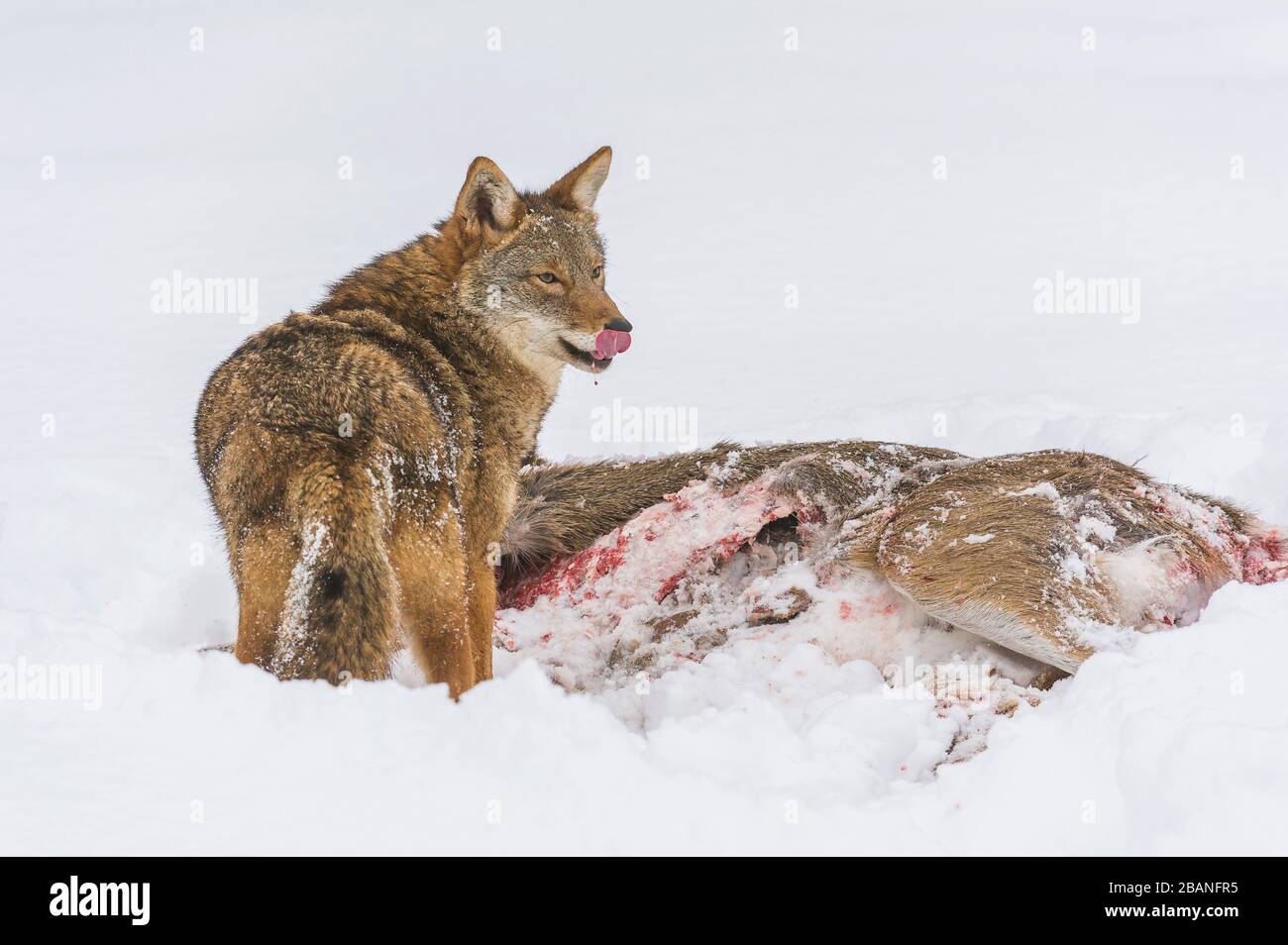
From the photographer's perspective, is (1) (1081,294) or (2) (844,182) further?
(2) (844,182)

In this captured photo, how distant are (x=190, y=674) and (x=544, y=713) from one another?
1212 mm

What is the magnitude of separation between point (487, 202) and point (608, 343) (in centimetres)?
77

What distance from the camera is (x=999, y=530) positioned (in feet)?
16.9

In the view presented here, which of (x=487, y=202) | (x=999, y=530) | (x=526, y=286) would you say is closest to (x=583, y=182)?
(x=487, y=202)

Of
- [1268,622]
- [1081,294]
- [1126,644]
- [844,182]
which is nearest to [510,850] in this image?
[1126,644]

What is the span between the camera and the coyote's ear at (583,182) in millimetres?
5598

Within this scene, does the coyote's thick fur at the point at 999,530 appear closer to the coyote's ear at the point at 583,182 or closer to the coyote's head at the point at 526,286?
the coyote's head at the point at 526,286

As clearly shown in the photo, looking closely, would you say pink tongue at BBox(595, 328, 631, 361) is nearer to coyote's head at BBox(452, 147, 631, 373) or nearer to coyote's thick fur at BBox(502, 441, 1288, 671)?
coyote's head at BBox(452, 147, 631, 373)

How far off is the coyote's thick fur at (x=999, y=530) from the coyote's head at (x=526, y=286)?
4.41 feet

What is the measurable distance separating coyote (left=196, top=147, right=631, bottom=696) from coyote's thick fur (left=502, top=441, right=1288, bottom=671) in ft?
4.13

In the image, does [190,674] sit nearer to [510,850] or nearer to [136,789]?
[136,789]

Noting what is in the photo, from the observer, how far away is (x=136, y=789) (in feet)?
11.9

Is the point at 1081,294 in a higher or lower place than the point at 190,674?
higher

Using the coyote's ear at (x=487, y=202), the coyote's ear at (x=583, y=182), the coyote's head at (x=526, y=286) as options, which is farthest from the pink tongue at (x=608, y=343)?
the coyote's ear at (x=583, y=182)
